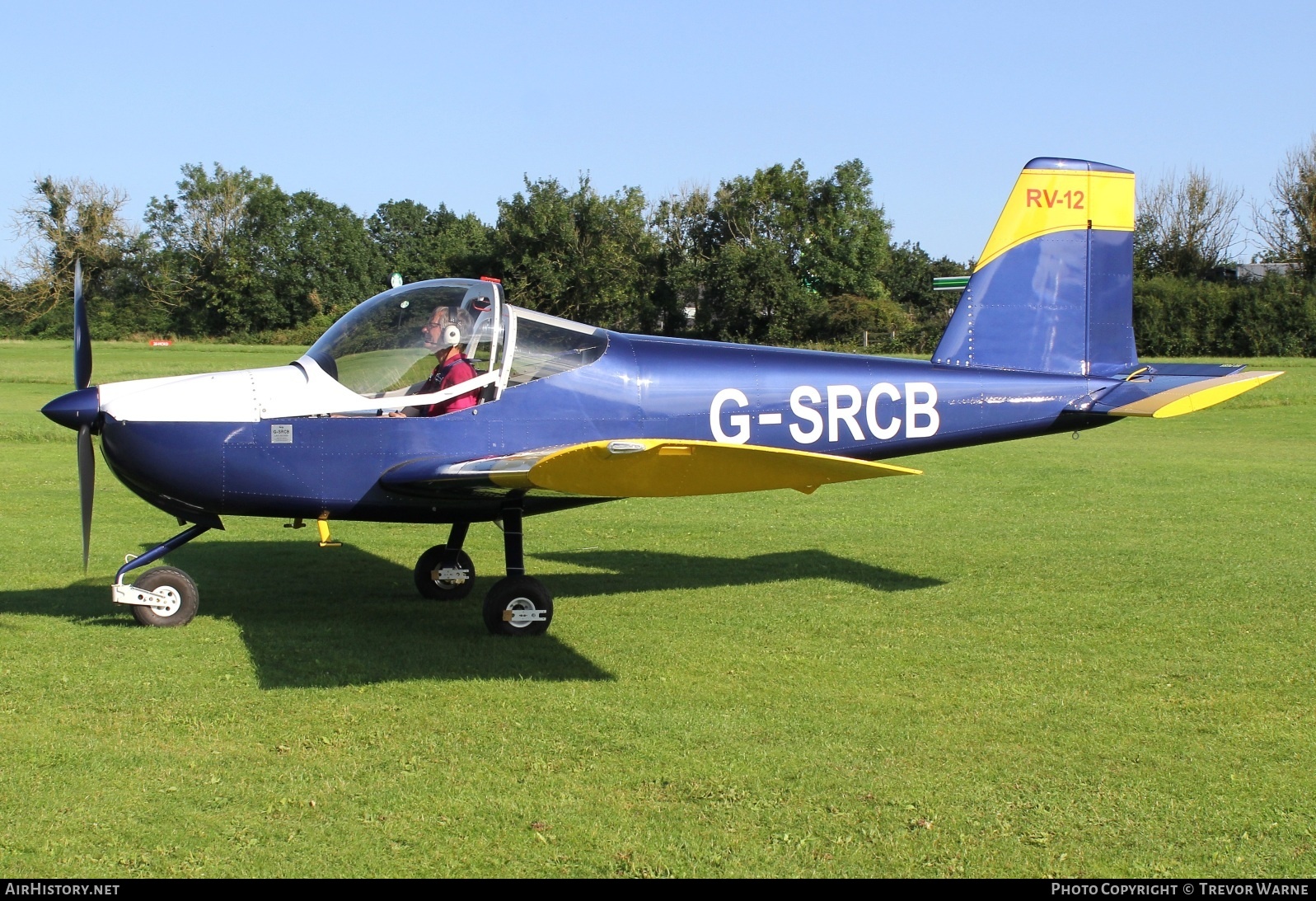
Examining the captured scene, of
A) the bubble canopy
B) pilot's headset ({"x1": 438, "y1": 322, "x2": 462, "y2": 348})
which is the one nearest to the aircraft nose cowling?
the bubble canopy

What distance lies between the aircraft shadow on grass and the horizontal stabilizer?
6.06 feet

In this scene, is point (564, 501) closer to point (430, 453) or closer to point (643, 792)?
point (430, 453)

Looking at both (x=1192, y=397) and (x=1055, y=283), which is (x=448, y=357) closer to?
(x=1055, y=283)

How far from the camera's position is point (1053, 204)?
334 inches

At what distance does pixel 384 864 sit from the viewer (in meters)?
3.91

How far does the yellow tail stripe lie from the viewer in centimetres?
846

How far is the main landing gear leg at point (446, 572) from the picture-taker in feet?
26.5

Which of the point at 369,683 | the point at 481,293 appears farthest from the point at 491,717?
the point at 481,293

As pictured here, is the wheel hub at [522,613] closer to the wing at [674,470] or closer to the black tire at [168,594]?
the wing at [674,470]

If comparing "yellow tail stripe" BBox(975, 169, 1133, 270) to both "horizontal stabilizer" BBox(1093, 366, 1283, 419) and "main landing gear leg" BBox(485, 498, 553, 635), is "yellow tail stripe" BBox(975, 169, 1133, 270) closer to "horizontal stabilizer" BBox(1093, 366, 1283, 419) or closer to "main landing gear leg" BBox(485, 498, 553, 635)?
"horizontal stabilizer" BBox(1093, 366, 1283, 419)

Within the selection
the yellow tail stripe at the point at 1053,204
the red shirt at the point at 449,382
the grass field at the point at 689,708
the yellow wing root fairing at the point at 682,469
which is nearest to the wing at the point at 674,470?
the yellow wing root fairing at the point at 682,469

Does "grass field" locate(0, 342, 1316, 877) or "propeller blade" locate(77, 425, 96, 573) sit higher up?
"propeller blade" locate(77, 425, 96, 573)
